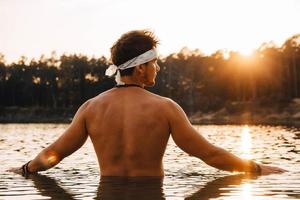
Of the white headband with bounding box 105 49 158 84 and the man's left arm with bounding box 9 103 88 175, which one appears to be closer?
the white headband with bounding box 105 49 158 84

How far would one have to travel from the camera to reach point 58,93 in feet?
461

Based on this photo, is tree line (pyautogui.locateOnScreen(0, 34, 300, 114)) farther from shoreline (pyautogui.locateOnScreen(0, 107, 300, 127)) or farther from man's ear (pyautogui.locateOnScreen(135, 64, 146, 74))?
man's ear (pyautogui.locateOnScreen(135, 64, 146, 74))

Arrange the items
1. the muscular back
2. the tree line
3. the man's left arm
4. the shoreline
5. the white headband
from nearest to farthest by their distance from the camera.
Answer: the white headband, the muscular back, the man's left arm, the shoreline, the tree line

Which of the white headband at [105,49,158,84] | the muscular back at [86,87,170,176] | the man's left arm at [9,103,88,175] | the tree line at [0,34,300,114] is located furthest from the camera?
the tree line at [0,34,300,114]

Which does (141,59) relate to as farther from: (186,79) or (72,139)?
(186,79)

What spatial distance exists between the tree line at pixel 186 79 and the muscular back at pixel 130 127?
105 meters

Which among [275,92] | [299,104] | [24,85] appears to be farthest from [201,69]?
[24,85]

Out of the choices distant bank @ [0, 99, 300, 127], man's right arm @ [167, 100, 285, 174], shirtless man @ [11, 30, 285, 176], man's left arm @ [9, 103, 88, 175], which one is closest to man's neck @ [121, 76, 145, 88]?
shirtless man @ [11, 30, 285, 176]

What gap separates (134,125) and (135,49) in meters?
0.73

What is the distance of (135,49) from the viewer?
5246mm

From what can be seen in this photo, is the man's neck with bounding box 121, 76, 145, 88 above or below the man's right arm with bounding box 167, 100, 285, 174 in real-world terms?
above

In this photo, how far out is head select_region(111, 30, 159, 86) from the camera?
5.25 m

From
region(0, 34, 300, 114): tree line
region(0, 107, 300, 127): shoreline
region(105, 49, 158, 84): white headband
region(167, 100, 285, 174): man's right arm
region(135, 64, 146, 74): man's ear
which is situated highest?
region(0, 34, 300, 114): tree line

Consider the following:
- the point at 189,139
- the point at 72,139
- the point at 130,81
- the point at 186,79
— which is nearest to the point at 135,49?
the point at 130,81
